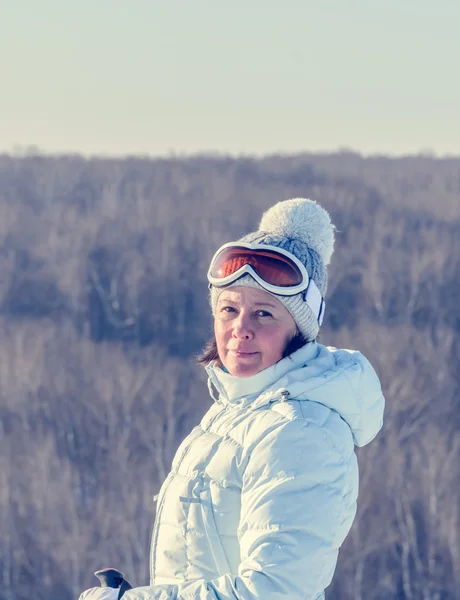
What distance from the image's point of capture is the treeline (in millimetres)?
19062

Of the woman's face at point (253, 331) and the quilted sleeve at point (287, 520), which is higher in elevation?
the woman's face at point (253, 331)

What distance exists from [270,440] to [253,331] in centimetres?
20

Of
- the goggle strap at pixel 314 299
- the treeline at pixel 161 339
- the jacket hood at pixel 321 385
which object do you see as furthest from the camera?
the treeline at pixel 161 339

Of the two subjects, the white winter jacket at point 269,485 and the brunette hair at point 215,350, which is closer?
the white winter jacket at point 269,485

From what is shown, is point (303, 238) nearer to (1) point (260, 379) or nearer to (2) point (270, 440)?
(1) point (260, 379)

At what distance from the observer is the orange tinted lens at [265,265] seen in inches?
72.8

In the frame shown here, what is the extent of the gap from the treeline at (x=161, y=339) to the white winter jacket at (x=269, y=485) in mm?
15472

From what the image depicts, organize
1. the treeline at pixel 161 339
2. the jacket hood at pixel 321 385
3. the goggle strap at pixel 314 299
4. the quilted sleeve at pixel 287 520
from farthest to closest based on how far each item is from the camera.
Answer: the treeline at pixel 161 339 → the goggle strap at pixel 314 299 → the jacket hood at pixel 321 385 → the quilted sleeve at pixel 287 520

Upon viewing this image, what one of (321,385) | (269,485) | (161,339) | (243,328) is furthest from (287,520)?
(161,339)

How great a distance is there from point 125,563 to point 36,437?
19.6 feet

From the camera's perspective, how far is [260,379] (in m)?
1.84

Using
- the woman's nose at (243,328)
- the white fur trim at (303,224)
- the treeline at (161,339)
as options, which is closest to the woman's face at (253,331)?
the woman's nose at (243,328)

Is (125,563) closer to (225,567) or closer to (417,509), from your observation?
→ (417,509)

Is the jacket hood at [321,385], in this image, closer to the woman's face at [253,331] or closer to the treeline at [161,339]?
the woman's face at [253,331]
